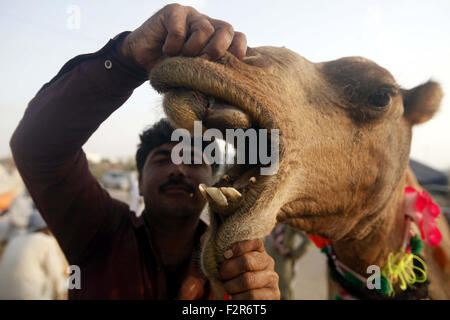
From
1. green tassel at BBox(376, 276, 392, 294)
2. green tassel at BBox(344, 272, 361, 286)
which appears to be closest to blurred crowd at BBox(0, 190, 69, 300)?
green tassel at BBox(344, 272, 361, 286)

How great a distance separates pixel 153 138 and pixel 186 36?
1.94 m

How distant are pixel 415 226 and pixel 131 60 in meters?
2.38

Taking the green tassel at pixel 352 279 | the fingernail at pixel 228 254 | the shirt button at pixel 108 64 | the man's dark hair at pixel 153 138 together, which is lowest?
the green tassel at pixel 352 279

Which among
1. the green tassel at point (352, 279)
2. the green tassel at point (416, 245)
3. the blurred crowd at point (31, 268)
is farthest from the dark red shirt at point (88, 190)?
the blurred crowd at point (31, 268)

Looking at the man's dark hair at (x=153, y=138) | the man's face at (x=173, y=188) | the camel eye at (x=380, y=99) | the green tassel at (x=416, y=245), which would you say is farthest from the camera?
the man's dark hair at (x=153, y=138)

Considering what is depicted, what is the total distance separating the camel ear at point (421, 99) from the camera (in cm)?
235

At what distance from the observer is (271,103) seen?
1394 millimetres

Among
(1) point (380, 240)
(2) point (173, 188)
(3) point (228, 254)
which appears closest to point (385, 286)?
(1) point (380, 240)

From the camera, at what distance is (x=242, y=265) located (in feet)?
4.18

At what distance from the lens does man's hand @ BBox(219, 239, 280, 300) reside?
Answer: 126cm

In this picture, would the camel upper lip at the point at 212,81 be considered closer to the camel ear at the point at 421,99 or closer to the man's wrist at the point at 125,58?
the man's wrist at the point at 125,58

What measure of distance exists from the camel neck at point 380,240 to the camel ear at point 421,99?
54 cm

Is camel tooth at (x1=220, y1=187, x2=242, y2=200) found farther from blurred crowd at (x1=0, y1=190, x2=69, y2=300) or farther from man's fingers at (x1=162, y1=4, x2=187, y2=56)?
blurred crowd at (x1=0, y1=190, x2=69, y2=300)

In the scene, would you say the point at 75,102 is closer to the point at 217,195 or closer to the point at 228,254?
the point at 217,195
